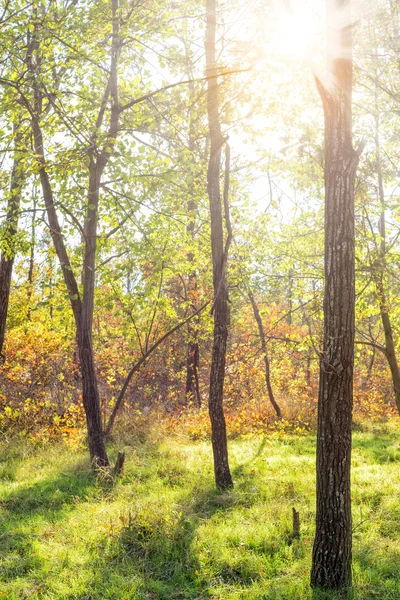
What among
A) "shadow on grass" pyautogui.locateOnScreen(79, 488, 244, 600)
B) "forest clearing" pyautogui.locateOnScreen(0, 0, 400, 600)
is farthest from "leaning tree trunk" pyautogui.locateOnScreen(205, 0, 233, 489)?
"shadow on grass" pyautogui.locateOnScreen(79, 488, 244, 600)

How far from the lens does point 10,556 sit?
19.7ft

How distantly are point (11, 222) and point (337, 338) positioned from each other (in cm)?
804

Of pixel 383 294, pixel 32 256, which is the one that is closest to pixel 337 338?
pixel 383 294

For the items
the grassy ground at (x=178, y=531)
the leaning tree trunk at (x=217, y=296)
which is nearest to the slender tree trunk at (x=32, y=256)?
the leaning tree trunk at (x=217, y=296)

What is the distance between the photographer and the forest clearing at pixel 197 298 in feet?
17.2

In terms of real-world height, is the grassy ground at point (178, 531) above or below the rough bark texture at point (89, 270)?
below

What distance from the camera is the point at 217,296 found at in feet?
29.2

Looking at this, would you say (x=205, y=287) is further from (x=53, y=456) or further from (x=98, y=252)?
(x=53, y=456)

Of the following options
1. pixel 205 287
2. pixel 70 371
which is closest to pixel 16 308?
pixel 70 371

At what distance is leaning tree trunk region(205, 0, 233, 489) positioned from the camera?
8.81 m

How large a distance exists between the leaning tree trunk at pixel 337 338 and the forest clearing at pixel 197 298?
23 mm

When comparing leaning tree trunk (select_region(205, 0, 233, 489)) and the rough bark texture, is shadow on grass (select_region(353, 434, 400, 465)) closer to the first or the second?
leaning tree trunk (select_region(205, 0, 233, 489))

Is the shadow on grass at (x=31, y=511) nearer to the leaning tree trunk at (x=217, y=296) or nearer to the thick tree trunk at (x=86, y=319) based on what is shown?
the thick tree trunk at (x=86, y=319)

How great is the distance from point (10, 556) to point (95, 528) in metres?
1.14
